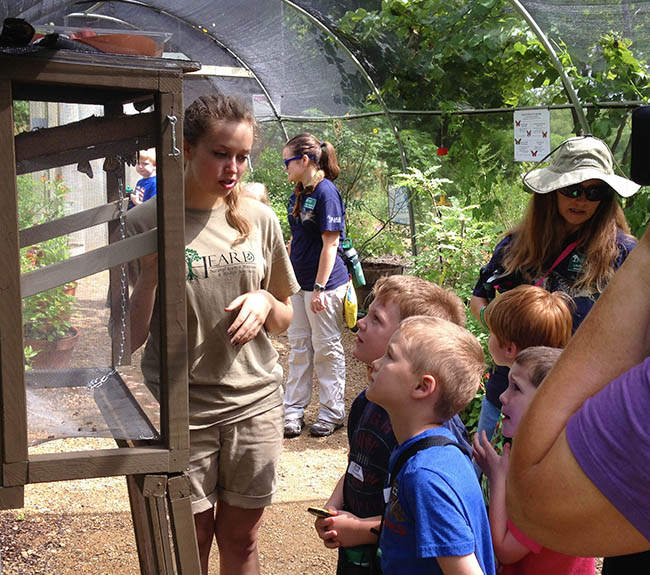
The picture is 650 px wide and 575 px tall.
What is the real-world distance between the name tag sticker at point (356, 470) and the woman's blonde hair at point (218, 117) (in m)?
0.77

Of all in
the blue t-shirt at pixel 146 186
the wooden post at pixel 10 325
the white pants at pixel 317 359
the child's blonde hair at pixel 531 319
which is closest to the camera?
the wooden post at pixel 10 325

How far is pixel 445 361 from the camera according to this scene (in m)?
2.04

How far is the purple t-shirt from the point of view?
0.89m

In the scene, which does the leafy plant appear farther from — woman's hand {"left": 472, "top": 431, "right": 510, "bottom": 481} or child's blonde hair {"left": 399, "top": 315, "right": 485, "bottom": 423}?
woman's hand {"left": 472, "top": 431, "right": 510, "bottom": 481}

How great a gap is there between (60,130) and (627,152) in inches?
153

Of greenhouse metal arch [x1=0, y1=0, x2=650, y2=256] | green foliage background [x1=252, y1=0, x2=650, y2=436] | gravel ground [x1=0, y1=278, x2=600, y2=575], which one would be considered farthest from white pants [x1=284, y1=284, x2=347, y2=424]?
greenhouse metal arch [x1=0, y1=0, x2=650, y2=256]

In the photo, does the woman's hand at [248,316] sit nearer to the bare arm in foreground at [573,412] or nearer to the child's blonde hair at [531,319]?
the child's blonde hair at [531,319]

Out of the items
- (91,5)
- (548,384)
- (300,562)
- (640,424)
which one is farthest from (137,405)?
(91,5)

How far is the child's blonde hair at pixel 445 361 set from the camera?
2.03m

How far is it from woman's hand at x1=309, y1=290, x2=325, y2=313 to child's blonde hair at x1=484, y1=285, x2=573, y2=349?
2.64 m

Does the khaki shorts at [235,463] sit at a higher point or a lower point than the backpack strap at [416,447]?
lower

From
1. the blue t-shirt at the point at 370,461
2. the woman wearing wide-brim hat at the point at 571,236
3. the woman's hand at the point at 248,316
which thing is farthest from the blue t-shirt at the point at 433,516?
the woman wearing wide-brim hat at the point at 571,236

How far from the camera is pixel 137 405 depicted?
2066mm

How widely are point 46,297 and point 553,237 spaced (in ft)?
6.46
